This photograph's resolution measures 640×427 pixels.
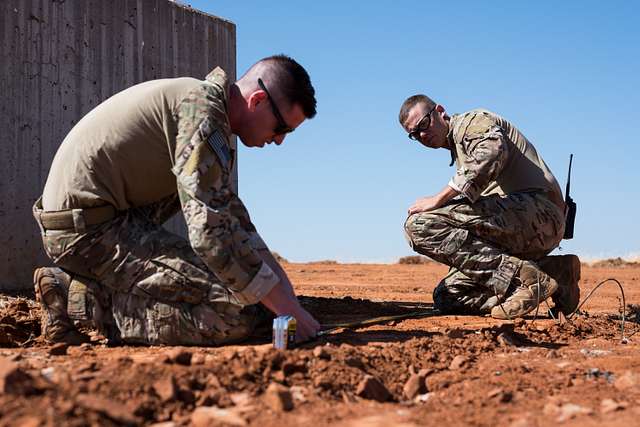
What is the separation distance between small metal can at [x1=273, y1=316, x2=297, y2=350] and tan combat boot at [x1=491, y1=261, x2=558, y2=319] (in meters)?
2.08

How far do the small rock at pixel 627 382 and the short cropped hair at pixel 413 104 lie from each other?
2823 mm

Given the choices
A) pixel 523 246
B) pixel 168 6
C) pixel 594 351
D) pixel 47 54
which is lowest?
pixel 594 351

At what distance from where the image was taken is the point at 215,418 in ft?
6.94

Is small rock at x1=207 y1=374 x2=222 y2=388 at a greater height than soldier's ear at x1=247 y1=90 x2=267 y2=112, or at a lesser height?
lesser

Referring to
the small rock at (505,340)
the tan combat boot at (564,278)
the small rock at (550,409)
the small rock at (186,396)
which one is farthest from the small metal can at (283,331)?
the tan combat boot at (564,278)

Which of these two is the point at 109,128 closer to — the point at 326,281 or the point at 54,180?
the point at 54,180

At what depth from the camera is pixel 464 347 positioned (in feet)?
11.5

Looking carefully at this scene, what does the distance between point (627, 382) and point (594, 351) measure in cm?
100

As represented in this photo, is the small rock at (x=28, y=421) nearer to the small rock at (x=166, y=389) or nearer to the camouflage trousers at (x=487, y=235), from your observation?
the small rock at (x=166, y=389)

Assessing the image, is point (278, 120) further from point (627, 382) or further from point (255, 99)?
point (627, 382)

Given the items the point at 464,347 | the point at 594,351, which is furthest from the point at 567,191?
the point at 464,347

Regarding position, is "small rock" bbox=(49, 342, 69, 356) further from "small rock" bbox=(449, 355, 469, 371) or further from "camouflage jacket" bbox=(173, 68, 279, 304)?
"small rock" bbox=(449, 355, 469, 371)

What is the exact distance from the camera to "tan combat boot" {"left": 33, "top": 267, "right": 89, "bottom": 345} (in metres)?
3.75

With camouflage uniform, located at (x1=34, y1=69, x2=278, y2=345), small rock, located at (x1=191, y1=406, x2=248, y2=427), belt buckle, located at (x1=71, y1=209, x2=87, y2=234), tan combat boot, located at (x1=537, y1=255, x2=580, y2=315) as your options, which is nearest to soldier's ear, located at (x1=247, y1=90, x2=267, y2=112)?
camouflage uniform, located at (x1=34, y1=69, x2=278, y2=345)
